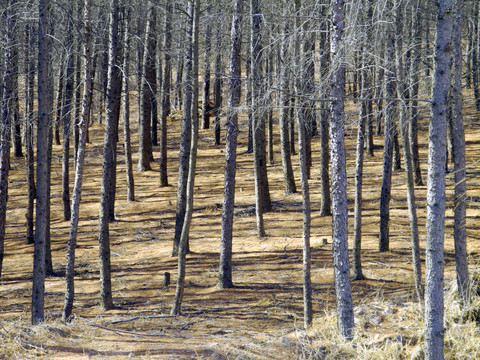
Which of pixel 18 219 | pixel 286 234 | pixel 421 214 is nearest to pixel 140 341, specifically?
pixel 286 234

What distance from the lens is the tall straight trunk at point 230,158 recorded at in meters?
11.9

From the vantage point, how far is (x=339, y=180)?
26.5ft

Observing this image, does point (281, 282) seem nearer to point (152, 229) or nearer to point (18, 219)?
point (152, 229)

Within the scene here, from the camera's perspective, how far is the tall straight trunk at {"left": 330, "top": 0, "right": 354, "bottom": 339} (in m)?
7.85

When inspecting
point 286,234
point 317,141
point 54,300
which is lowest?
point 54,300

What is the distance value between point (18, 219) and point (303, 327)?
1593cm

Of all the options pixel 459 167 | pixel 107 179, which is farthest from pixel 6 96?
pixel 459 167

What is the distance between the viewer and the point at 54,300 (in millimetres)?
13578

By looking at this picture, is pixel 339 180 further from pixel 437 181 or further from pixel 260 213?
pixel 260 213

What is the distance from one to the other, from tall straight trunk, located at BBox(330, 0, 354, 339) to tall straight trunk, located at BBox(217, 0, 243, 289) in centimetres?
393

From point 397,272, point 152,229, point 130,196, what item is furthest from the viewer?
point 130,196

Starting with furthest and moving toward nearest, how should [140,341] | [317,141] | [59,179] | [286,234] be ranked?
[317,141] < [59,179] < [286,234] < [140,341]

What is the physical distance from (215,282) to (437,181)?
8.49 meters

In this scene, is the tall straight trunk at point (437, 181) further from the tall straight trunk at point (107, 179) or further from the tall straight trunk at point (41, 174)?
the tall straight trunk at point (107, 179)
